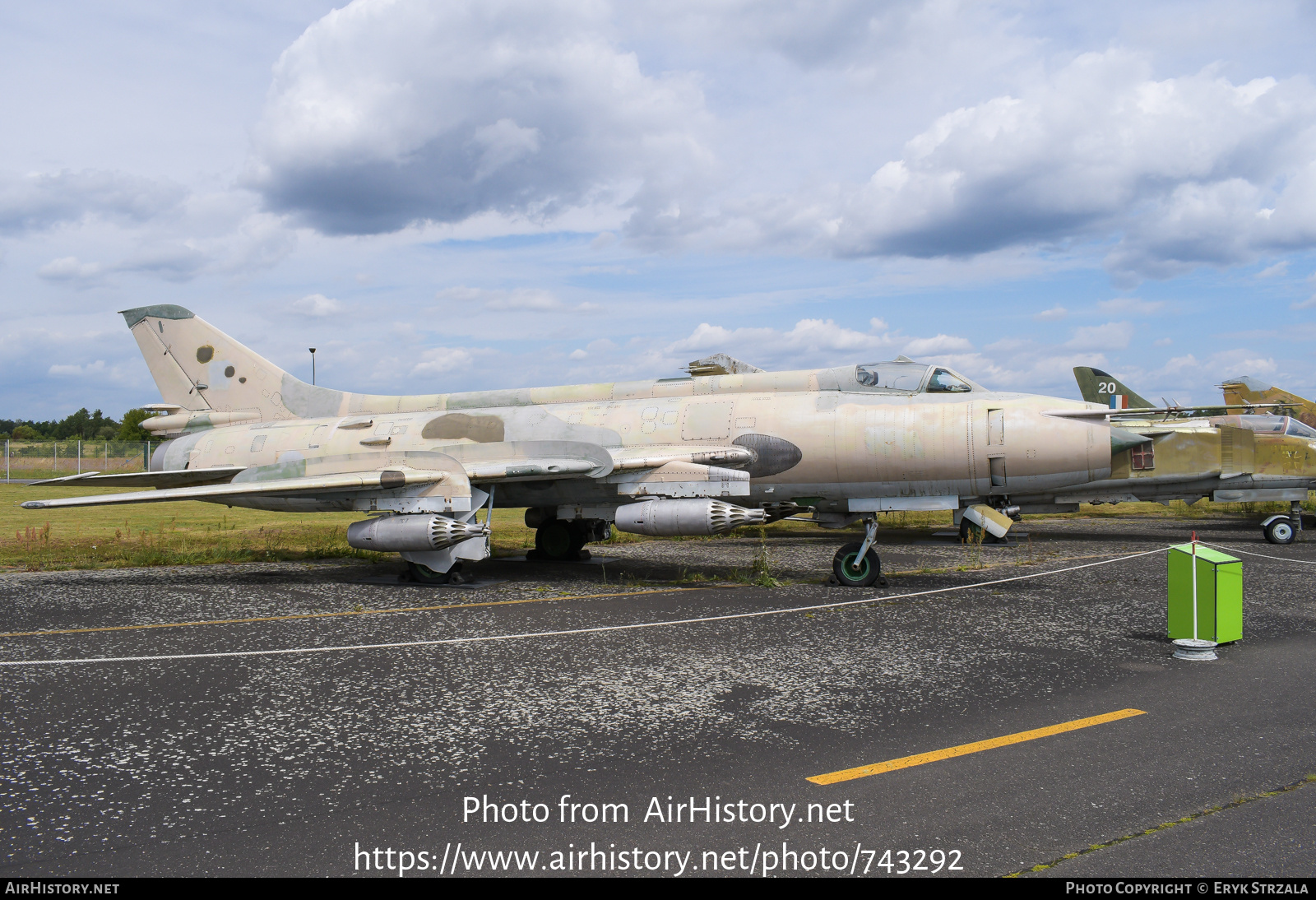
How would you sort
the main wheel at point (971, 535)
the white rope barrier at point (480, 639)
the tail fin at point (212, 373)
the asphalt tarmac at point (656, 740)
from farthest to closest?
the main wheel at point (971, 535) → the tail fin at point (212, 373) → the white rope barrier at point (480, 639) → the asphalt tarmac at point (656, 740)

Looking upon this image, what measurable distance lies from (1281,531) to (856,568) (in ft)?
32.6

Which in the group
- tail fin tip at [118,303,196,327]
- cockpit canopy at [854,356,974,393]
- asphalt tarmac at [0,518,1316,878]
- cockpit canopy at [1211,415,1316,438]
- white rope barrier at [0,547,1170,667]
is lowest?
white rope barrier at [0,547,1170,667]

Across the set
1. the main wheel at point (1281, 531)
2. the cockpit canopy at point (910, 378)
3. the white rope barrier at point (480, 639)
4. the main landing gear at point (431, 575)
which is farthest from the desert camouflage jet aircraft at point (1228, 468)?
the main landing gear at point (431, 575)

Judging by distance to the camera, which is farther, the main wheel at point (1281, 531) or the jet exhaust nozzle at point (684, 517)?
the main wheel at point (1281, 531)

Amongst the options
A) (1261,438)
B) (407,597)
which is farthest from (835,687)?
(1261,438)

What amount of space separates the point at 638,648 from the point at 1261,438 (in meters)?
14.9

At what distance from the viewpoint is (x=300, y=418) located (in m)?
13.7

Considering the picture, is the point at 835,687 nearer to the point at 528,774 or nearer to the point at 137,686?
the point at 528,774

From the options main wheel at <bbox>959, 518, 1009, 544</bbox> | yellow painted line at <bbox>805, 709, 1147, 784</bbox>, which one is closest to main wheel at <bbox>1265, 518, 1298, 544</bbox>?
main wheel at <bbox>959, 518, 1009, 544</bbox>

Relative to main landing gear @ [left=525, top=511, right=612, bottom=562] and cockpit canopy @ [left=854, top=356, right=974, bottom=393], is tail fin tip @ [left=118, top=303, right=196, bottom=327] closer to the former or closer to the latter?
main landing gear @ [left=525, top=511, right=612, bottom=562]

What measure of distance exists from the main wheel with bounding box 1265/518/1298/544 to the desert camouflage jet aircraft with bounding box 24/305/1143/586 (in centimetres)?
746

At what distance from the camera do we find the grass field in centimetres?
1366

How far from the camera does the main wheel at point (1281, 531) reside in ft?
48.8

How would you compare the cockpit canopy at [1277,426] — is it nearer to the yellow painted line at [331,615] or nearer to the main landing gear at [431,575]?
the yellow painted line at [331,615]
